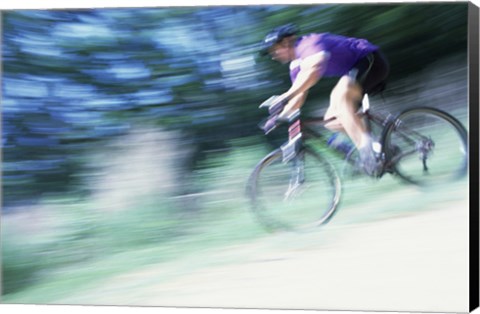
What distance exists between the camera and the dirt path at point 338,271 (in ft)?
25.2

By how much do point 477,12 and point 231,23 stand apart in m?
1.86

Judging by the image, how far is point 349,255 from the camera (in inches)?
Result: 306

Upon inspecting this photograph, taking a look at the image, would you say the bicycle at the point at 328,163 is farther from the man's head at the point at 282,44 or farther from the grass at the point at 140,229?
the man's head at the point at 282,44

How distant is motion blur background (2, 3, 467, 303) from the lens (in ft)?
25.5

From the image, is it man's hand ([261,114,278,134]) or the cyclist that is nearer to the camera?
the cyclist

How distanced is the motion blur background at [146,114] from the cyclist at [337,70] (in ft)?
0.23

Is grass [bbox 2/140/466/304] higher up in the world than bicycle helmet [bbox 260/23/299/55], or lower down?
lower down

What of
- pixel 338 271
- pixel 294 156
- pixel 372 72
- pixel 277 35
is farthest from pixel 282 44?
pixel 338 271

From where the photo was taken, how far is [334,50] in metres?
7.86

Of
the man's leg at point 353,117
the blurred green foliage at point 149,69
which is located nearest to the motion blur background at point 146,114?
the blurred green foliage at point 149,69

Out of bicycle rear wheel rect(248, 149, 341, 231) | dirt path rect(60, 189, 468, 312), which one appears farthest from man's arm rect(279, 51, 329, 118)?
dirt path rect(60, 189, 468, 312)

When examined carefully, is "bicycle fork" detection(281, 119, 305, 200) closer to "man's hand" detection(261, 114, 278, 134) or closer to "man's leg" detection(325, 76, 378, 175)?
"man's hand" detection(261, 114, 278, 134)

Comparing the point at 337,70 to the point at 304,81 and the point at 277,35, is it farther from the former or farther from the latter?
the point at 277,35

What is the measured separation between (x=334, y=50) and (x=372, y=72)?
332 mm
